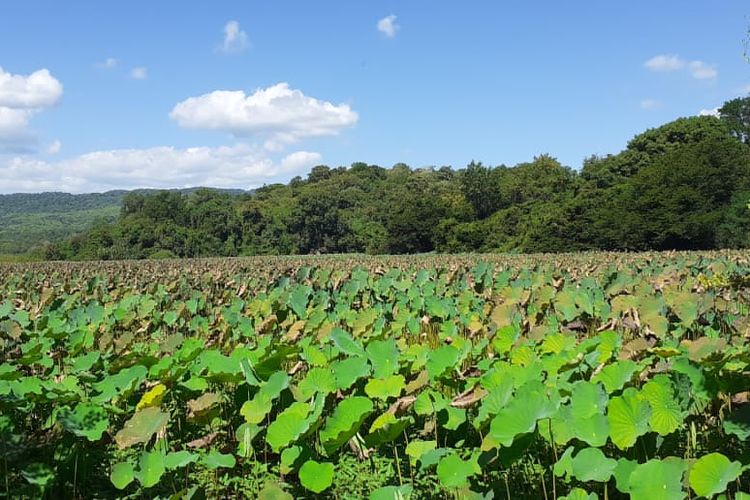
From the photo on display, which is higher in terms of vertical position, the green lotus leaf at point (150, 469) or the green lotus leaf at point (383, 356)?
the green lotus leaf at point (383, 356)

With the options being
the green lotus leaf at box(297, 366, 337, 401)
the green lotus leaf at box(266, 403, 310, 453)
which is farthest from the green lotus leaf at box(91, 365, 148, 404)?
the green lotus leaf at box(266, 403, 310, 453)

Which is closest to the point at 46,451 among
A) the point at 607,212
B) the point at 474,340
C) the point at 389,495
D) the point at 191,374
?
the point at 191,374

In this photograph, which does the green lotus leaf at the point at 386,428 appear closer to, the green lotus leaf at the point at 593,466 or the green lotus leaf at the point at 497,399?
the green lotus leaf at the point at 497,399

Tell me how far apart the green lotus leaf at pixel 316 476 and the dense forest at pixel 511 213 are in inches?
1675

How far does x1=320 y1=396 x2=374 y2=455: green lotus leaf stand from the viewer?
314 centimetres

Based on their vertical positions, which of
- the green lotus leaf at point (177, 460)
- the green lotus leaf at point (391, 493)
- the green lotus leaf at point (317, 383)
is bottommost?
the green lotus leaf at point (177, 460)


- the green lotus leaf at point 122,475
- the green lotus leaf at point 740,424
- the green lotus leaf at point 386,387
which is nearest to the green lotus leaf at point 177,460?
the green lotus leaf at point 122,475

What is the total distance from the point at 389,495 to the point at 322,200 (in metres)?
65.5

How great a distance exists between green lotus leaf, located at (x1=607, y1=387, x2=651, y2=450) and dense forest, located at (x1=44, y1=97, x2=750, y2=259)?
137 ft

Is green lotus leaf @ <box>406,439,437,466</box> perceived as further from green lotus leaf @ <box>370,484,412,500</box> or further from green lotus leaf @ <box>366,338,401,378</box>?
green lotus leaf @ <box>366,338,401,378</box>

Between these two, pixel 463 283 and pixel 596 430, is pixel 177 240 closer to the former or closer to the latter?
pixel 463 283

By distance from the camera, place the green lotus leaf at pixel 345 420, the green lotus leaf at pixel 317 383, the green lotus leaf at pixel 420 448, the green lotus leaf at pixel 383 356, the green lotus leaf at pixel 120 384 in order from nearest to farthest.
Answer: the green lotus leaf at pixel 345 420 → the green lotus leaf at pixel 420 448 → the green lotus leaf at pixel 317 383 → the green lotus leaf at pixel 120 384 → the green lotus leaf at pixel 383 356

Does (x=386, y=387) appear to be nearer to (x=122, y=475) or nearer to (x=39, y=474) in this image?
(x=122, y=475)

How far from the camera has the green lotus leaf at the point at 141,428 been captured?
3.21 metres
